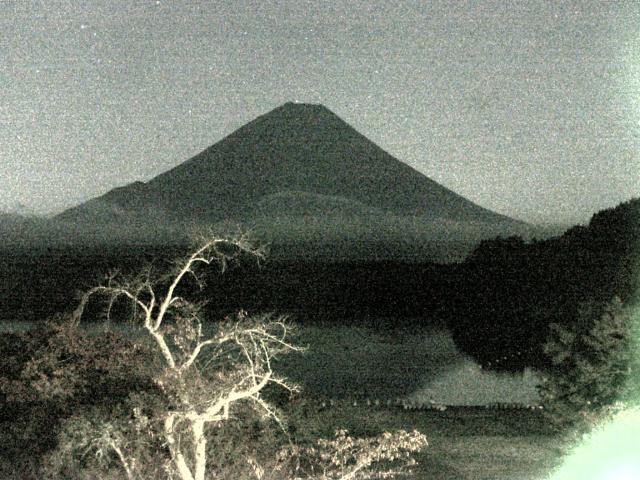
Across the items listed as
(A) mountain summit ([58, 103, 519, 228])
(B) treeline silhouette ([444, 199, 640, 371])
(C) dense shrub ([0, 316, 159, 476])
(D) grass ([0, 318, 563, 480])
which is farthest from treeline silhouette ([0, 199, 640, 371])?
(A) mountain summit ([58, 103, 519, 228])

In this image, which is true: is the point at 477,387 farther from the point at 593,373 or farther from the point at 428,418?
the point at 593,373

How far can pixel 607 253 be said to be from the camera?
2442cm

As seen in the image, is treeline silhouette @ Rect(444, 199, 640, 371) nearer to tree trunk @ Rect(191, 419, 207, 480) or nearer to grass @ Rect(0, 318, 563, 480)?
grass @ Rect(0, 318, 563, 480)

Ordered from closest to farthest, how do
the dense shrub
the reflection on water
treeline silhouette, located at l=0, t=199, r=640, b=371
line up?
the dense shrub → the reflection on water → treeline silhouette, located at l=0, t=199, r=640, b=371

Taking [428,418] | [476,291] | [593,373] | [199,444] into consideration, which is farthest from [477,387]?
[476,291]

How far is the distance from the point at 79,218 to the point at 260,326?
129945 mm

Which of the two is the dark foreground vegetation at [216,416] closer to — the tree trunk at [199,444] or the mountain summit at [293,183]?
the tree trunk at [199,444]

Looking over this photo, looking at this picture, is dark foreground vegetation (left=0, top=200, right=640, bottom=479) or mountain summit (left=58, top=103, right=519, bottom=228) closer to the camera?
dark foreground vegetation (left=0, top=200, right=640, bottom=479)

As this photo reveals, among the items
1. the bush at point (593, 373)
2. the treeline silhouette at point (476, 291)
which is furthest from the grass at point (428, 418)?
the treeline silhouette at point (476, 291)

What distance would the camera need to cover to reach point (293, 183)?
117938mm

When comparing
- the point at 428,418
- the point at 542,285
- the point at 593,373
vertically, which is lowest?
the point at 542,285

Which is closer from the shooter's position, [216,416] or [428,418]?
[216,416]

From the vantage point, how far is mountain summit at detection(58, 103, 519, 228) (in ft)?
367

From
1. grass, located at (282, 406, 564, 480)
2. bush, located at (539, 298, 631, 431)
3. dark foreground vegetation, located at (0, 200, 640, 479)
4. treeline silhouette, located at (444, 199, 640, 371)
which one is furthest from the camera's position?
treeline silhouette, located at (444, 199, 640, 371)
